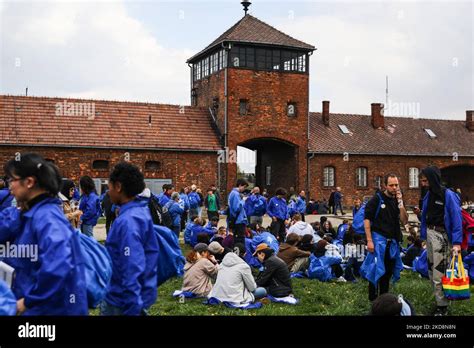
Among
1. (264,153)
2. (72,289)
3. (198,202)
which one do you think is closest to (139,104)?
(264,153)

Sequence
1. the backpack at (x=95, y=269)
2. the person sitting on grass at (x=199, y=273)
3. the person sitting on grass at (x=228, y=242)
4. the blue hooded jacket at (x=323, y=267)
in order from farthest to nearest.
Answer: the person sitting on grass at (x=228, y=242) → the blue hooded jacket at (x=323, y=267) → the person sitting on grass at (x=199, y=273) → the backpack at (x=95, y=269)

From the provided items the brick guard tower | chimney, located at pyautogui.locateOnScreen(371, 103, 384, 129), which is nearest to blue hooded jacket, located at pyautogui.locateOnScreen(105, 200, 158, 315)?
the brick guard tower

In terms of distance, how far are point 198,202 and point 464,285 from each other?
13.2 meters

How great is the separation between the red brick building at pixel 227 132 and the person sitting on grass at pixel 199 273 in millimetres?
19553

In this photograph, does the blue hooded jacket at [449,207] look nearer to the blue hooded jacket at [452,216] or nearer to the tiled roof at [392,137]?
the blue hooded jacket at [452,216]

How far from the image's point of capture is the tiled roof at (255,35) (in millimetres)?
31219

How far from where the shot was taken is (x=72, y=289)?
11.2 feet

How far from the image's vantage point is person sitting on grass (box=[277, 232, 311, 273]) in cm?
1140

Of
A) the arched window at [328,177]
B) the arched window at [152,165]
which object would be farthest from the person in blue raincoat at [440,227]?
the arched window at [328,177]

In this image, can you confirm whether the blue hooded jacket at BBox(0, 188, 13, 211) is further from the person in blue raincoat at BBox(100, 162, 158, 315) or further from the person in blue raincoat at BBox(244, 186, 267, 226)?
the person in blue raincoat at BBox(244, 186, 267, 226)

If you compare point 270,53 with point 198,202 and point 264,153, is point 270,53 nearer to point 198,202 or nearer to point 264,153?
point 264,153

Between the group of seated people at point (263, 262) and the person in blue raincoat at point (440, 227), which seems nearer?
the person in blue raincoat at point (440, 227)

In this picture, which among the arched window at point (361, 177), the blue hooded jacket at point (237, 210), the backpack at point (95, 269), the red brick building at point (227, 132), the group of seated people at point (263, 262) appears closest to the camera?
the backpack at point (95, 269)

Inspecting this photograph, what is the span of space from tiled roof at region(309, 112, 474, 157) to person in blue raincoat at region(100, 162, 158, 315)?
30.2 meters
